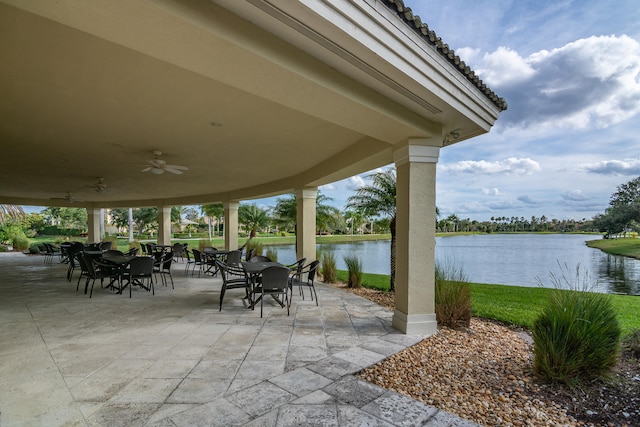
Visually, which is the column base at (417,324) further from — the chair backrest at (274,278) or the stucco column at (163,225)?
the stucco column at (163,225)

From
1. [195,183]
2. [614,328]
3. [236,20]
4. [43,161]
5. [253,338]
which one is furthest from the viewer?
[195,183]

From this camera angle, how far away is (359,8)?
6.55 ft

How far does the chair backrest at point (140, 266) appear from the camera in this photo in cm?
558

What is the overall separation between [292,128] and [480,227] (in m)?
68.4

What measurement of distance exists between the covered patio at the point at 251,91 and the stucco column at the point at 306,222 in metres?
1.72

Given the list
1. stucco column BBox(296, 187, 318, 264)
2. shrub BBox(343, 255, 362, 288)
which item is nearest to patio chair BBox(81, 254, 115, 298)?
stucco column BBox(296, 187, 318, 264)

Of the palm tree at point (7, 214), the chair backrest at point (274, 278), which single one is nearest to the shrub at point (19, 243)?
the palm tree at point (7, 214)

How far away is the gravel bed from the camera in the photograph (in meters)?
2.05

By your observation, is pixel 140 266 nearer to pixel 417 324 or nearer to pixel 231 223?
pixel 417 324

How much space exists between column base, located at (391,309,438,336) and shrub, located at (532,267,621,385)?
4.21 feet

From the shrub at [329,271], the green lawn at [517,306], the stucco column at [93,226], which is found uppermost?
the stucco column at [93,226]

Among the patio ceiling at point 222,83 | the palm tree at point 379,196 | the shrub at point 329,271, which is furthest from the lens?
the shrub at point 329,271

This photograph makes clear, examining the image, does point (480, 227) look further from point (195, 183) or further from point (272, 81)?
point (272, 81)

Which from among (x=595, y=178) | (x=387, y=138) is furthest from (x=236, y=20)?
(x=595, y=178)
